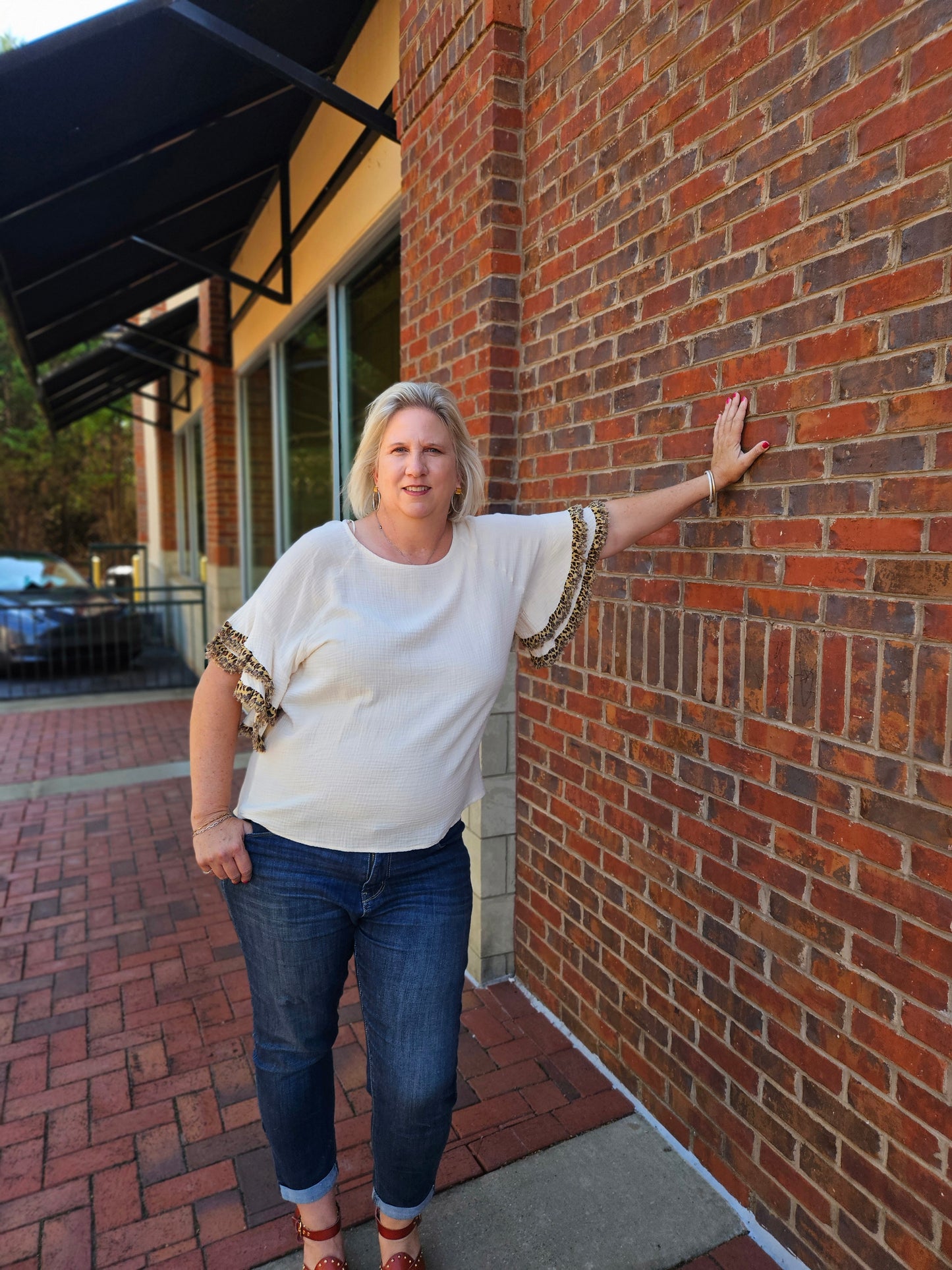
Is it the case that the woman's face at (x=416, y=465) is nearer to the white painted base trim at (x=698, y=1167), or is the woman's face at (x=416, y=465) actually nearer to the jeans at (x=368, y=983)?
A: the jeans at (x=368, y=983)

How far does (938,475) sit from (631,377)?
1015 millimetres

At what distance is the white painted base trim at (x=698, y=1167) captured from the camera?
193 cm

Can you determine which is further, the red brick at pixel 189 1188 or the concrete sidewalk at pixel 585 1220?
the red brick at pixel 189 1188

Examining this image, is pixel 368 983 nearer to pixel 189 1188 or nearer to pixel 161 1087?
pixel 189 1188

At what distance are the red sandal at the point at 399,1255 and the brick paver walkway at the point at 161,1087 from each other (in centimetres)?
24

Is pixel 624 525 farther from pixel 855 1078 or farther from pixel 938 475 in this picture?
pixel 855 1078

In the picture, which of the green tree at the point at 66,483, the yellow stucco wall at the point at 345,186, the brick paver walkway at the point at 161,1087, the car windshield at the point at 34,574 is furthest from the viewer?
the green tree at the point at 66,483

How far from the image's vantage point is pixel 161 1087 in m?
2.59

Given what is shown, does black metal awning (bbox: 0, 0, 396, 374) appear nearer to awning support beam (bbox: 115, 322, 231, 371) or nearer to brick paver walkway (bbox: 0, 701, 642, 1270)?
awning support beam (bbox: 115, 322, 231, 371)

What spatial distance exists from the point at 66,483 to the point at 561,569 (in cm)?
2765

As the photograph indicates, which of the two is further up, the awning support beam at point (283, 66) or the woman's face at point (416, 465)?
the awning support beam at point (283, 66)

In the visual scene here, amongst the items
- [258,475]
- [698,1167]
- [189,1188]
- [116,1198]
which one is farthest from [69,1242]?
[258,475]

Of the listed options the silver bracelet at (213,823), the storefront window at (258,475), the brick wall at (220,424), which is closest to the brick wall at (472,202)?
the silver bracelet at (213,823)

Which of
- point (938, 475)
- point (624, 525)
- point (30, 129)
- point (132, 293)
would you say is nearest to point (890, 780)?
point (938, 475)
